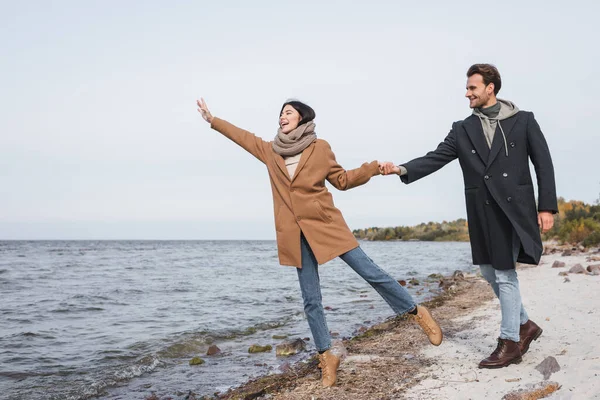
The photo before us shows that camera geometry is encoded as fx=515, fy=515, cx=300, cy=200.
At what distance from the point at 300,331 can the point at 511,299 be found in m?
5.08

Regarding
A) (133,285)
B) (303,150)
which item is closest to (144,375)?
(303,150)

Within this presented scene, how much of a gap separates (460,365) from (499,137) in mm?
1937

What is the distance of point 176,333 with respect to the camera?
8789 mm

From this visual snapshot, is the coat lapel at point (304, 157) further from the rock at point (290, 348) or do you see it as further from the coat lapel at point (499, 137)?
the rock at point (290, 348)

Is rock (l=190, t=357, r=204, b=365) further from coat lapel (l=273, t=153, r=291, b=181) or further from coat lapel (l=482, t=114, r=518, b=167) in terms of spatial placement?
coat lapel (l=482, t=114, r=518, b=167)

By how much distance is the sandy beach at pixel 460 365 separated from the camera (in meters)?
3.66

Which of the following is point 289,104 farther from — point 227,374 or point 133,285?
point 133,285

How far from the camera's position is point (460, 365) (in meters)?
4.38

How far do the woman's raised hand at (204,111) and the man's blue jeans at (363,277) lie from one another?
1.45 metres

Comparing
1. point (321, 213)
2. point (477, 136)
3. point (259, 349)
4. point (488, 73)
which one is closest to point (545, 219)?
point (477, 136)

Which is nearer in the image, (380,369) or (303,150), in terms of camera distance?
(303,150)

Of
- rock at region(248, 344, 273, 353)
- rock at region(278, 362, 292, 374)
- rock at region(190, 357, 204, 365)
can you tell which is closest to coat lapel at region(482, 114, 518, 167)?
rock at region(278, 362, 292, 374)

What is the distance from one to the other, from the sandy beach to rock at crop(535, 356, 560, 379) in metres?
0.01

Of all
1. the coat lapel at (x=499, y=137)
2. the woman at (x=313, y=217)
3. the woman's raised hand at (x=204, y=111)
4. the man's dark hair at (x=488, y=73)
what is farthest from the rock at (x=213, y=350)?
the man's dark hair at (x=488, y=73)
